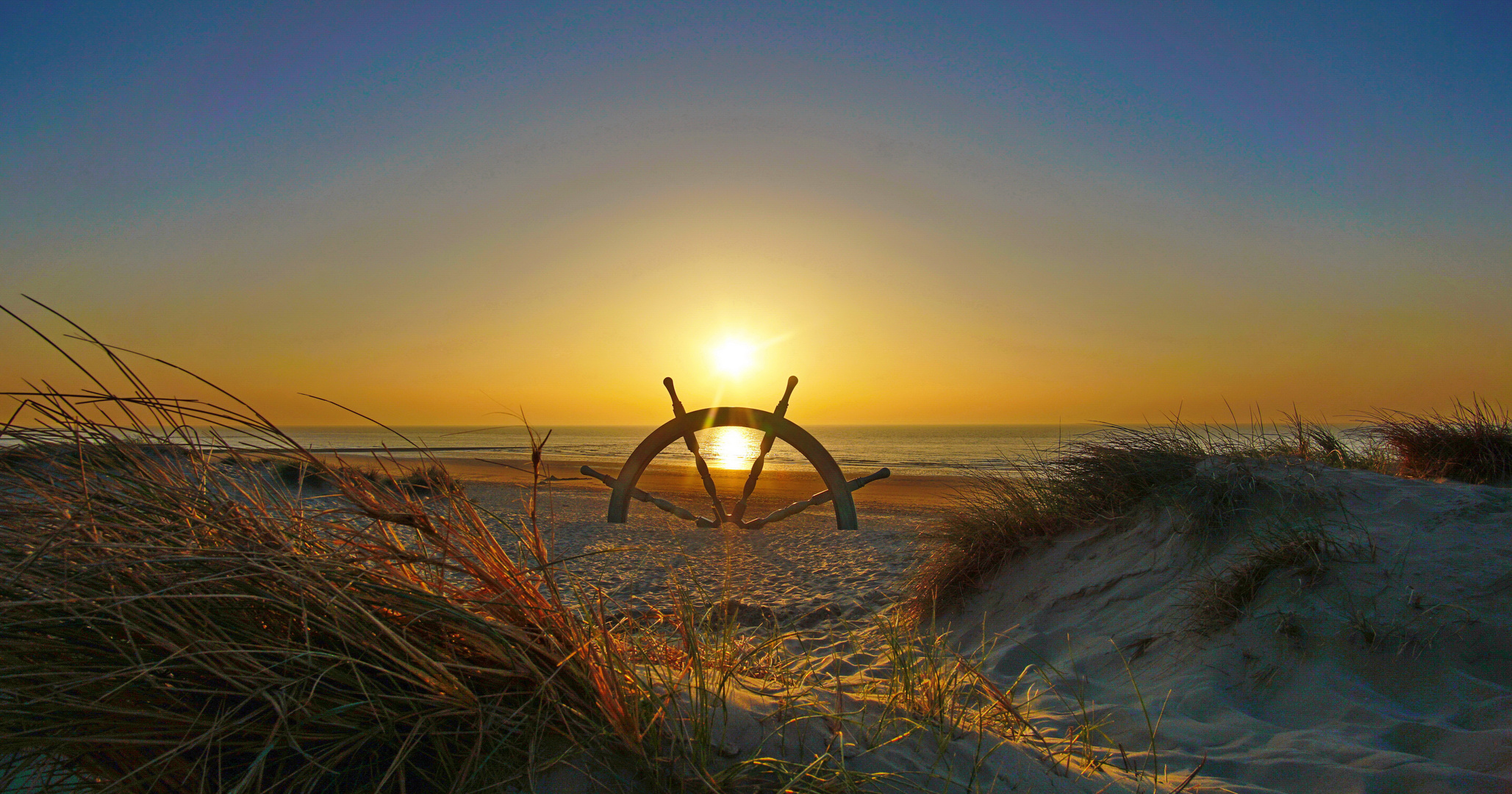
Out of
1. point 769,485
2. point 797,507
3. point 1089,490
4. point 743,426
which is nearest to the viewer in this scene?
point 743,426

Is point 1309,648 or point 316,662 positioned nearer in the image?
point 316,662

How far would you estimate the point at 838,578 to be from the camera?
21.2ft

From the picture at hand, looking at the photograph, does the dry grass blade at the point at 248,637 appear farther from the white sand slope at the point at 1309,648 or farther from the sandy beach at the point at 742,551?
the white sand slope at the point at 1309,648

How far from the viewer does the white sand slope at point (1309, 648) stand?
6.92ft

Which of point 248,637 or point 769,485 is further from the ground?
point 248,637

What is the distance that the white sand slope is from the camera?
2109mm

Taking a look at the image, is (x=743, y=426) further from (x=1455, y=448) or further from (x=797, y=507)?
(x=1455, y=448)

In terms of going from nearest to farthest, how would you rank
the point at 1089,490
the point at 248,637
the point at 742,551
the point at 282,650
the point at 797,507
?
the point at 282,650, the point at 248,637, the point at 797,507, the point at 1089,490, the point at 742,551

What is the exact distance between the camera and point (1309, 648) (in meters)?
2.82

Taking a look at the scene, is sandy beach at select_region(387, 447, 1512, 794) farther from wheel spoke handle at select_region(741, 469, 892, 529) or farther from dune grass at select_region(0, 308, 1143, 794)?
wheel spoke handle at select_region(741, 469, 892, 529)

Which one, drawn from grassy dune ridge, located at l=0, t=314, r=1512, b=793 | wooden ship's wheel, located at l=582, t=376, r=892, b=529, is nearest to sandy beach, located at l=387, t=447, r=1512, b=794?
grassy dune ridge, located at l=0, t=314, r=1512, b=793

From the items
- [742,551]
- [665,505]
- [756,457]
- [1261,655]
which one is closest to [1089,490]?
[1261,655]

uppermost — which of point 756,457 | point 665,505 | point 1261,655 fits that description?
point 756,457

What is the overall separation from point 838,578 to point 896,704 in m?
4.45
